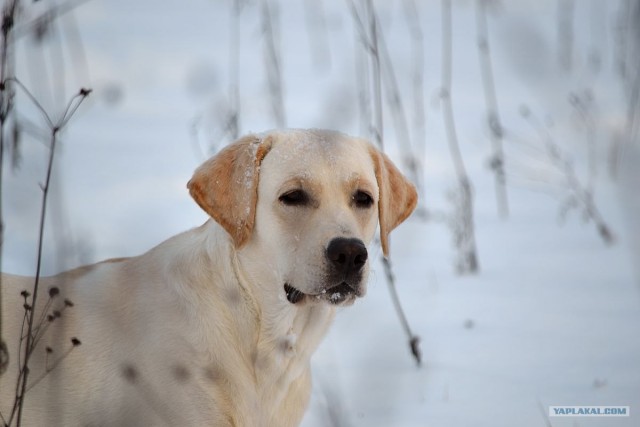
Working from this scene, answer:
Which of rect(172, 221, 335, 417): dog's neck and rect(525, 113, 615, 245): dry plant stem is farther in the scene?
rect(525, 113, 615, 245): dry plant stem

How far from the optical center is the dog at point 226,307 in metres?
3.02

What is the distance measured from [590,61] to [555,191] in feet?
3.83

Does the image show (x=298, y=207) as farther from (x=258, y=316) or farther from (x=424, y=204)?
(x=424, y=204)

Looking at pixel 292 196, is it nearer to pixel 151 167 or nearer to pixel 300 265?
pixel 300 265

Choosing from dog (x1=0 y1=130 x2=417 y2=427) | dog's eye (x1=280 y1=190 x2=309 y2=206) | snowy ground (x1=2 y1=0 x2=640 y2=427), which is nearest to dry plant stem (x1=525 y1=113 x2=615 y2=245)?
snowy ground (x1=2 y1=0 x2=640 y2=427)

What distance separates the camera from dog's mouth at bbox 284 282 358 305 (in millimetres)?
3002

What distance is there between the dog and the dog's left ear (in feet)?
0.43

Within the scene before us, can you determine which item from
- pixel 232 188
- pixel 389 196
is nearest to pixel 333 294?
pixel 232 188

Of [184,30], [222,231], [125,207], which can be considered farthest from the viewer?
[184,30]

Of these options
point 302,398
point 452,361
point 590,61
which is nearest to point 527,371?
→ point 452,361

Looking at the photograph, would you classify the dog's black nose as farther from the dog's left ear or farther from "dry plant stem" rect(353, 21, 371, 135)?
"dry plant stem" rect(353, 21, 371, 135)

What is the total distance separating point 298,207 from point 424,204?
4.34 m

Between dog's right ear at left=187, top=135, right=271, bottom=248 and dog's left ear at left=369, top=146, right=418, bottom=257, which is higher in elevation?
dog's right ear at left=187, top=135, right=271, bottom=248

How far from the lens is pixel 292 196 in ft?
10.4
